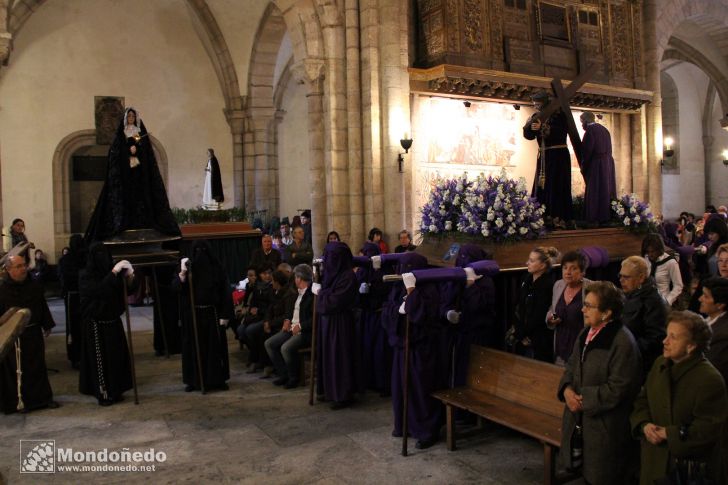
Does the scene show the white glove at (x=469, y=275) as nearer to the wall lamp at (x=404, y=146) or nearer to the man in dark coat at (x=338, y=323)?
the man in dark coat at (x=338, y=323)

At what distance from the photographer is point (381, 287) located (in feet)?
22.9

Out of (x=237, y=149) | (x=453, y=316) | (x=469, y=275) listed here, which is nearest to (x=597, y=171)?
(x=469, y=275)

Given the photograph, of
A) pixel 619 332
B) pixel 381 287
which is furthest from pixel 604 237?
pixel 619 332

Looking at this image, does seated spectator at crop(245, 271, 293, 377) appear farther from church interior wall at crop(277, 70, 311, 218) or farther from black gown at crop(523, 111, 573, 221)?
church interior wall at crop(277, 70, 311, 218)

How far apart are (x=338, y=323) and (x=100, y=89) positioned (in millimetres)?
14229

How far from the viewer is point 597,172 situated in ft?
25.4

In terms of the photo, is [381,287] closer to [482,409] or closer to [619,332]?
[482,409]

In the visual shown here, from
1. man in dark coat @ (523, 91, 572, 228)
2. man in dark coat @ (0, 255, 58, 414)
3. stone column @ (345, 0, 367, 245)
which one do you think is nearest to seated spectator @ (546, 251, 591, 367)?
man in dark coat @ (523, 91, 572, 228)

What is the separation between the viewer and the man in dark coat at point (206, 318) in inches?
279

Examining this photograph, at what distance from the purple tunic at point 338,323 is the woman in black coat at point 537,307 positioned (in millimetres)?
1721

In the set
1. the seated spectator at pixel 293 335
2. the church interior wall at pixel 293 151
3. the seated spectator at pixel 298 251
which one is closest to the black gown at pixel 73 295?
the seated spectator at pixel 293 335

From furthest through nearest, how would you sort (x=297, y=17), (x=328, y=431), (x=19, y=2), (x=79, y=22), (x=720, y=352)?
1. (x=79, y=22)
2. (x=19, y=2)
3. (x=297, y=17)
4. (x=328, y=431)
5. (x=720, y=352)

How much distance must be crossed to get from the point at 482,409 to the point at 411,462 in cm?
68

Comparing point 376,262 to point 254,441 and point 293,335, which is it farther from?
point 254,441
